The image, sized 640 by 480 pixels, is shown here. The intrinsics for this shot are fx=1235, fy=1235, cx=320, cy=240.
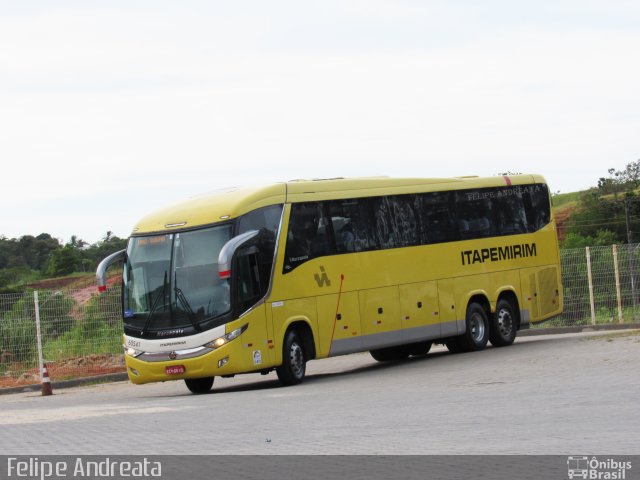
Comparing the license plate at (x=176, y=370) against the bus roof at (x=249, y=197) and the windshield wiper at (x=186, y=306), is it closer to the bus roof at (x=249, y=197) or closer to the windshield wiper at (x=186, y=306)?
the windshield wiper at (x=186, y=306)

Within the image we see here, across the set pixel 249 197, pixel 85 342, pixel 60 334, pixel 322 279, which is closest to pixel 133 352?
pixel 249 197

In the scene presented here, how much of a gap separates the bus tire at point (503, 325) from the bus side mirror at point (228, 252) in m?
9.04

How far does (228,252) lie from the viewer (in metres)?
21.2

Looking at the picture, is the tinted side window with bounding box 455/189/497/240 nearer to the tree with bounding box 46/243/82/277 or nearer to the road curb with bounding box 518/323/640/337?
the road curb with bounding box 518/323/640/337

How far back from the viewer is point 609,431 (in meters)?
12.3

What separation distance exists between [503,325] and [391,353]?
8.99 feet

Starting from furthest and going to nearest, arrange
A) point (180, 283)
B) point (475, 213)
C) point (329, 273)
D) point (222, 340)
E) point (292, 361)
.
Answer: point (475, 213)
point (329, 273)
point (292, 361)
point (180, 283)
point (222, 340)

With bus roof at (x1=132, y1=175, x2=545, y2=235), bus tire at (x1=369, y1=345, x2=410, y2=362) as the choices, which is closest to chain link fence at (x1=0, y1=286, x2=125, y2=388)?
bus tire at (x1=369, y1=345, x2=410, y2=362)
